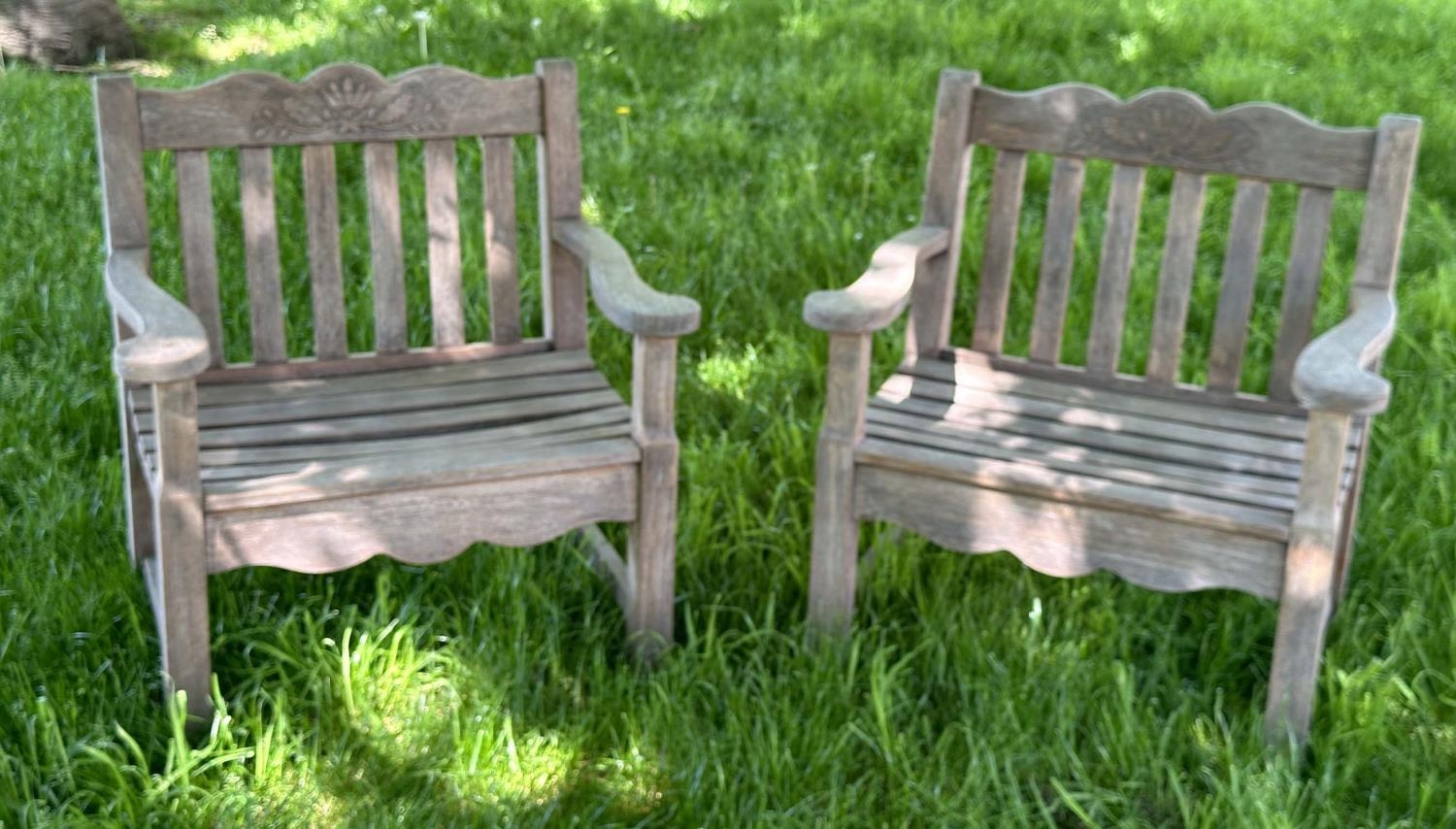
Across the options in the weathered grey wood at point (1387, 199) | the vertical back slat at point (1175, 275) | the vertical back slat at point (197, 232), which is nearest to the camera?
the weathered grey wood at point (1387, 199)

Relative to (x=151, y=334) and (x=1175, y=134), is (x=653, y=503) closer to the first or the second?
(x=151, y=334)

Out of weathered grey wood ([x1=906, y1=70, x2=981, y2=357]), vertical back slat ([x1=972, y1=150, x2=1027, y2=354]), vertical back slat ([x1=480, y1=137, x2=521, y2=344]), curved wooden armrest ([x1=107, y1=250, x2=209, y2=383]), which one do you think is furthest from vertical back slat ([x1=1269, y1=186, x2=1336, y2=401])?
curved wooden armrest ([x1=107, y1=250, x2=209, y2=383])

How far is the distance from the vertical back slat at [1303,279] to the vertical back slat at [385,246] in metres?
1.63

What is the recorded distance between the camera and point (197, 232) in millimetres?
2975

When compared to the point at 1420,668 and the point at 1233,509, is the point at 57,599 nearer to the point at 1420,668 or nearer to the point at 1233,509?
the point at 1233,509

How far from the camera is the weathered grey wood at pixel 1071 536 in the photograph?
262cm

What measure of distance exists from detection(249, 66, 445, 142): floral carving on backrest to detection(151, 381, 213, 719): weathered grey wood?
708mm

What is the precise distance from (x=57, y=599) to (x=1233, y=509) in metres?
2.03

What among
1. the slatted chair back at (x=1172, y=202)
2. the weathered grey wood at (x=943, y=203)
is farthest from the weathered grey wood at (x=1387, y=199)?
the weathered grey wood at (x=943, y=203)

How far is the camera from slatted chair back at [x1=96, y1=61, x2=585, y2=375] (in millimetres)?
2932

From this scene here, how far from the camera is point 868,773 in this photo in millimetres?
2734

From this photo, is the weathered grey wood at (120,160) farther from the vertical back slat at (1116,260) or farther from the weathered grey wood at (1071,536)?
the vertical back slat at (1116,260)

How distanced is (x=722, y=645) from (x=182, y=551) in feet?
3.32

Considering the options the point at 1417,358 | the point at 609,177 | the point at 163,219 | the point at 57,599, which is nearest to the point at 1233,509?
the point at 1417,358
